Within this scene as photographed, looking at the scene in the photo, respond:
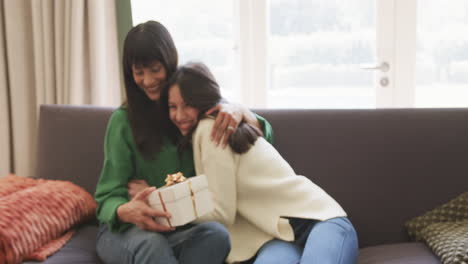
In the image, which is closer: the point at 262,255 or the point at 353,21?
the point at 262,255

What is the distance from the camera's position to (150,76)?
1715 mm

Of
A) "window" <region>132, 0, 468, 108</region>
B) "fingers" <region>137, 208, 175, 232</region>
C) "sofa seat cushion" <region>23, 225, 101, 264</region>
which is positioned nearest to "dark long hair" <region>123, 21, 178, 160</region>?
"fingers" <region>137, 208, 175, 232</region>

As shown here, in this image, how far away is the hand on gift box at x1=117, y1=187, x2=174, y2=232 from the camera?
4.76 feet

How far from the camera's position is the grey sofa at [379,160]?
74.9 inches

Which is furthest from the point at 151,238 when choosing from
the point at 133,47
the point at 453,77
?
the point at 453,77

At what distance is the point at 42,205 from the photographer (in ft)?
5.77

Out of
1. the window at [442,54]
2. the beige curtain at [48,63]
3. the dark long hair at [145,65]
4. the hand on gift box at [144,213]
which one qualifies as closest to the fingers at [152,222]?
the hand on gift box at [144,213]

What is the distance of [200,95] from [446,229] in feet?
3.00

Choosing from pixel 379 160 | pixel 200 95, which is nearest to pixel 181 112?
pixel 200 95

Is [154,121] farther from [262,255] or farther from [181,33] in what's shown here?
[181,33]

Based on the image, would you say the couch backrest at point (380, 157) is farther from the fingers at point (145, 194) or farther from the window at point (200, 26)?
Result: the window at point (200, 26)

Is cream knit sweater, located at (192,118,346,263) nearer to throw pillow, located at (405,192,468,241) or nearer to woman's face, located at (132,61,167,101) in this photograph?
woman's face, located at (132,61,167,101)

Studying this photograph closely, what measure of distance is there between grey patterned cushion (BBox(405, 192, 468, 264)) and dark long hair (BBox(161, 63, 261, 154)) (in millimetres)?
658

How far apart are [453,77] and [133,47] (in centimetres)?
177
